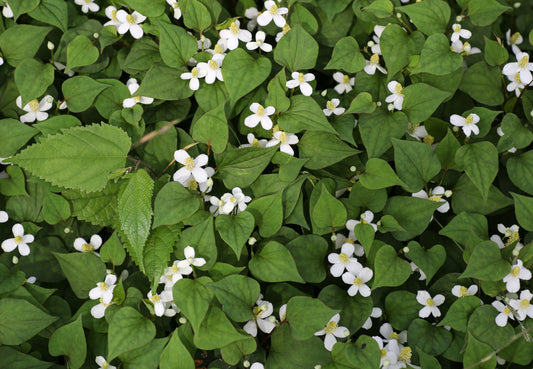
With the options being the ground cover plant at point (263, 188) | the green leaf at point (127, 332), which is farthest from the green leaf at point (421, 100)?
the green leaf at point (127, 332)

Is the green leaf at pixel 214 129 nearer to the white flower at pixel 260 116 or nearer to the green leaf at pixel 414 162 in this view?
the white flower at pixel 260 116

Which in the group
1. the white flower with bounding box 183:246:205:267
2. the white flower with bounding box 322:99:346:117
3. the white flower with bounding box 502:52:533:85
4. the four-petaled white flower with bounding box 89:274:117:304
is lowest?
the four-petaled white flower with bounding box 89:274:117:304

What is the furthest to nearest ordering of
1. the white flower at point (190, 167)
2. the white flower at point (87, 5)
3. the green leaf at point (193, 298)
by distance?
the white flower at point (87, 5) < the white flower at point (190, 167) < the green leaf at point (193, 298)

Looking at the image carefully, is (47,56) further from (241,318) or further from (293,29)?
(241,318)

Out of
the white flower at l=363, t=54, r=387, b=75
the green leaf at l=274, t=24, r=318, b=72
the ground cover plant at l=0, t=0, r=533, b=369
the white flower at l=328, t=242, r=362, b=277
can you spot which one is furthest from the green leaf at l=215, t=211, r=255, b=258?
the white flower at l=363, t=54, r=387, b=75

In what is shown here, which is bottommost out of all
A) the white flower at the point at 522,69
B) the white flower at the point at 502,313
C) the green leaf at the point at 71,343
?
the green leaf at the point at 71,343

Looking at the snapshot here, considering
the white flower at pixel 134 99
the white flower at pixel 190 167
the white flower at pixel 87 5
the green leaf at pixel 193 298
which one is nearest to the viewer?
the green leaf at pixel 193 298

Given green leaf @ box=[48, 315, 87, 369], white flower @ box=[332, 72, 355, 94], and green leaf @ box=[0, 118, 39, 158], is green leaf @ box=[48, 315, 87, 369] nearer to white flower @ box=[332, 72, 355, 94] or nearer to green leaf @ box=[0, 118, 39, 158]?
green leaf @ box=[0, 118, 39, 158]
